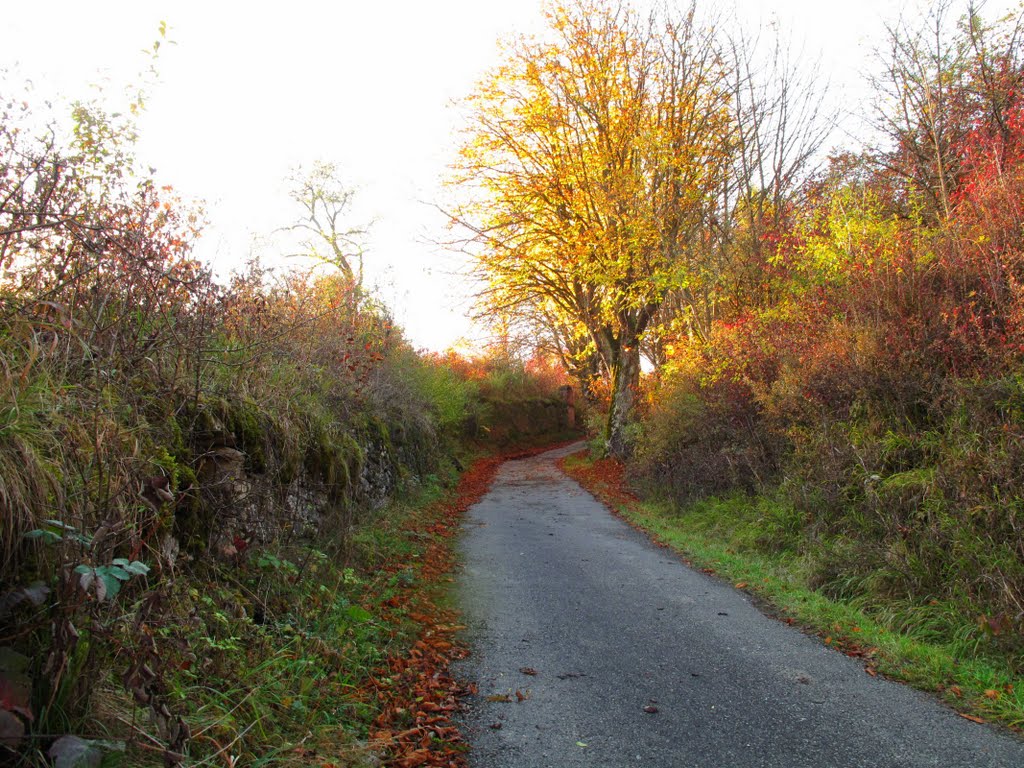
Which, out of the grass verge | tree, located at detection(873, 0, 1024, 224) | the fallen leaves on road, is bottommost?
the grass verge

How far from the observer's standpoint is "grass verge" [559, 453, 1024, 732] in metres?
4.16

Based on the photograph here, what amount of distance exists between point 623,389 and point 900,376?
41.5 feet

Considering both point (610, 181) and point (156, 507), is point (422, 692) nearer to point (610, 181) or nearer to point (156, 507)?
point (156, 507)

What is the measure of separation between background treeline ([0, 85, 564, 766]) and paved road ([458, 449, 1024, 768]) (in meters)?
1.01

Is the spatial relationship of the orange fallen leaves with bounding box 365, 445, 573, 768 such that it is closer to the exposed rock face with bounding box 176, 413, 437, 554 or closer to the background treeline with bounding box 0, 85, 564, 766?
the background treeline with bounding box 0, 85, 564, 766

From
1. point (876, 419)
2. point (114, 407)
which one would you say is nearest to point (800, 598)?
point (876, 419)

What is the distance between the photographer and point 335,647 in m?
4.62

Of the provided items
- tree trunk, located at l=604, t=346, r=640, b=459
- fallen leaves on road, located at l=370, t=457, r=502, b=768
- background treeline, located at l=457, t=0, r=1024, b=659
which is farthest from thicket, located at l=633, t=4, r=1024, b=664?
tree trunk, located at l=604, t=346, r=640, b=459

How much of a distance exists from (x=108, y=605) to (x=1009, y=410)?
24.1 ft

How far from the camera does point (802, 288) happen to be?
1048 centimetres

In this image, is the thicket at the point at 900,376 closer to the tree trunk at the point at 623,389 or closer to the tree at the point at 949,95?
the tree at the point at 949,95

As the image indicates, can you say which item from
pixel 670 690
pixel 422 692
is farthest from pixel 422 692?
pixel 670 690

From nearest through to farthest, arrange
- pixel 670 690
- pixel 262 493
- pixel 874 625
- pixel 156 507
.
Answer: pixel 156 507 < pixel 670 690 < pixel 874 625 < pixel 262 493

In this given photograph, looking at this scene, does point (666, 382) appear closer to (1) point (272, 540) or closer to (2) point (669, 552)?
(2) point (669, 552)
